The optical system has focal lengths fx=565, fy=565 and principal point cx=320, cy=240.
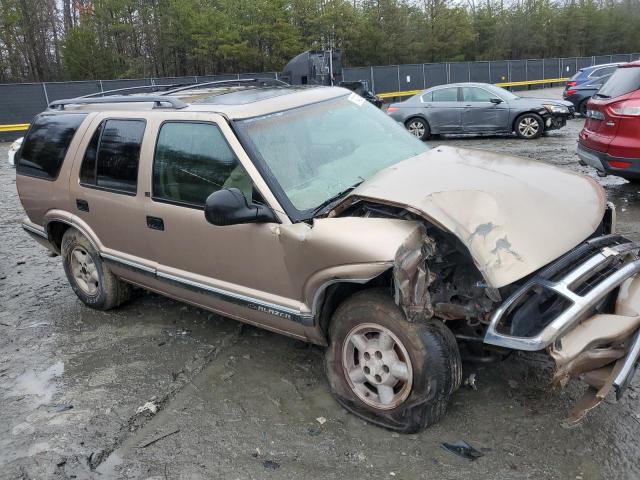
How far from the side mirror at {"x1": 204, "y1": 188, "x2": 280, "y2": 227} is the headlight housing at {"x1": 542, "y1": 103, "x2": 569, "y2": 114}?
11.8 metres

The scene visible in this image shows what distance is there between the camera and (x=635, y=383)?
11.3 ft

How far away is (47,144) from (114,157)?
41.4 inches

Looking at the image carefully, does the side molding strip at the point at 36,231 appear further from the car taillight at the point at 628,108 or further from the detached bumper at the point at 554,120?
the detached bumper at the point at 554,120

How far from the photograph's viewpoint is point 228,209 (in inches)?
123

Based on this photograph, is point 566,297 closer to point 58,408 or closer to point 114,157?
point 58,408

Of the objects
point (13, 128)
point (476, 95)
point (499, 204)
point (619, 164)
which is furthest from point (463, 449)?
point (13, 128)

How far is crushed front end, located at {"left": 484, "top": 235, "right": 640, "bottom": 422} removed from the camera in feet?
8.53

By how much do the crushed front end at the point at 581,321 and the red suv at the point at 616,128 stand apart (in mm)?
4118

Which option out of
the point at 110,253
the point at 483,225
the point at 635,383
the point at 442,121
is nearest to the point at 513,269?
the point at 483,225

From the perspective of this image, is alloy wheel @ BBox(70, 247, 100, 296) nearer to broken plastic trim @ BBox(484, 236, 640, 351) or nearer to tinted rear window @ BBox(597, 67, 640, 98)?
broken plastic trim @ BBox(484, 236, 640, 351)

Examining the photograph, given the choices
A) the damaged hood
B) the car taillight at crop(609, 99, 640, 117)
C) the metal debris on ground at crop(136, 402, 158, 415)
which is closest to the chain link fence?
the car taillight at crop(609, 99, 640, 117)

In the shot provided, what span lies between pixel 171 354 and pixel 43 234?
1.93 metres

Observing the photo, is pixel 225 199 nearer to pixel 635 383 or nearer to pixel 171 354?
pixel 171 354

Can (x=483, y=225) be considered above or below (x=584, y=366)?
above
